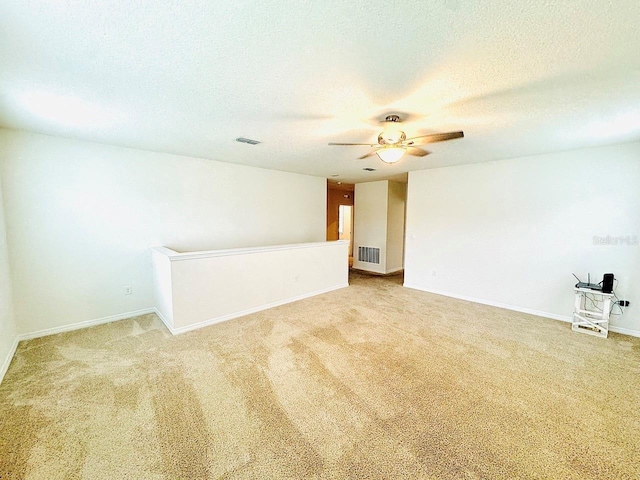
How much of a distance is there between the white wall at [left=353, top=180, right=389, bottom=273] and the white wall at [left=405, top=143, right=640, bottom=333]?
→ 1.34 metres

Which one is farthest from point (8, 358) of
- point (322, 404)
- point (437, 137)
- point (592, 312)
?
point (592, 312)

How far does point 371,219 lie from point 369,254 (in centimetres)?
101

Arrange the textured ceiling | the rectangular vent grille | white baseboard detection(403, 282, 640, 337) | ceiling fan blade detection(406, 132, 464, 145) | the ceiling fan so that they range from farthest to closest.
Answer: the rectangular vent grille
white baseboard detection(403, 282, 640, 337)
the ceiling fan
ceiling fan blade detection(406, 132, 464, 145)
the textured ceiling

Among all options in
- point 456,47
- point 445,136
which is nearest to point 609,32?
point 456,47

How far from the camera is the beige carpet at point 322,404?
1547mm

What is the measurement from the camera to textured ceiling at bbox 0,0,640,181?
4.03 feet

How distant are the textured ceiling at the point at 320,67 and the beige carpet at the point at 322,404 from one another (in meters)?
2.51

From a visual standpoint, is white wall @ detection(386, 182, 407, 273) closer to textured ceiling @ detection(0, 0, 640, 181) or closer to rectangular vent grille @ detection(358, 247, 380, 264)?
rectangular vent grille @ detection(358, 247, 380, 264)

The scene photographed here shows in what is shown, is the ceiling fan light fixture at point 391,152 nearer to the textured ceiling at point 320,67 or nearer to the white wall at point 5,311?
the textured ceiling at point 320,67

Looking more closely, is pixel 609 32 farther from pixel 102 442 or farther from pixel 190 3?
pixel 102 442

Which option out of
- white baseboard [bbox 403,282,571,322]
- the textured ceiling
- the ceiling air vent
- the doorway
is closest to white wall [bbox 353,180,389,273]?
the doorway

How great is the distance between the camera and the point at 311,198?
6.19m

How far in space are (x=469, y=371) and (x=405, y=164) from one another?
11.7ft

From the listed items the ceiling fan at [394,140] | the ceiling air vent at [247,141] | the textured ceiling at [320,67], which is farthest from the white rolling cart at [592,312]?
the ceiling air vent at [247,141]
